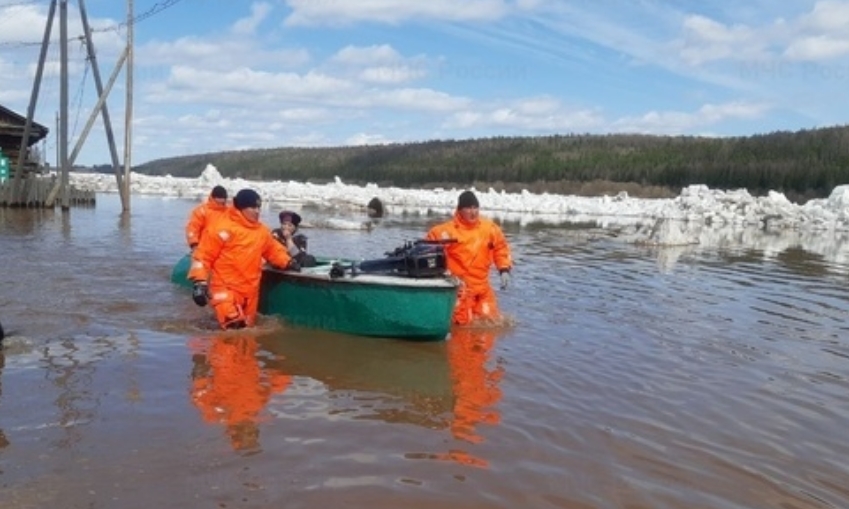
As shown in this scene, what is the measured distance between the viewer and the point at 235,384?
246 inches

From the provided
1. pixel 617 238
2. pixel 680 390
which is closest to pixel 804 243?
pixel 617 238

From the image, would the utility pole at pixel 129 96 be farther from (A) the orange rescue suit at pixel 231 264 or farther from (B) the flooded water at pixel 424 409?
(A) the orange rescue suit at pixel 231 264

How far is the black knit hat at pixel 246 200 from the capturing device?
323 inches

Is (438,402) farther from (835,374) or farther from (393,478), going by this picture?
(835,374)

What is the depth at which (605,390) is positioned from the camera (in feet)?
21.7

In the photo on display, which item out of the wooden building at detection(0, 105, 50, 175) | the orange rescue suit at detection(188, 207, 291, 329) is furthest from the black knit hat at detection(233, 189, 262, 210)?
the wooden building at detection(0, 105, 50, 175)

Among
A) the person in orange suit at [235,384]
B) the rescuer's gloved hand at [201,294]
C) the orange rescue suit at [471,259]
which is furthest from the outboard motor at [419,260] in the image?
the rescuer's gloved hand at [201,294]

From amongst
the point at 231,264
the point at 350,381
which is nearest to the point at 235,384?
the point at 350,381

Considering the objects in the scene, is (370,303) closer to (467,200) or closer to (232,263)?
(232,263)

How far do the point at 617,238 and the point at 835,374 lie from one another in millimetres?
17738

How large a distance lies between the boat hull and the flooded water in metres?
0.20

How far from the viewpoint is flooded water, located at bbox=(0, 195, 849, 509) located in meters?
4.37

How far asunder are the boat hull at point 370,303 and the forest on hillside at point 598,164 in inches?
1910

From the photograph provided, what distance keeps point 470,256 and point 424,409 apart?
347 cm
